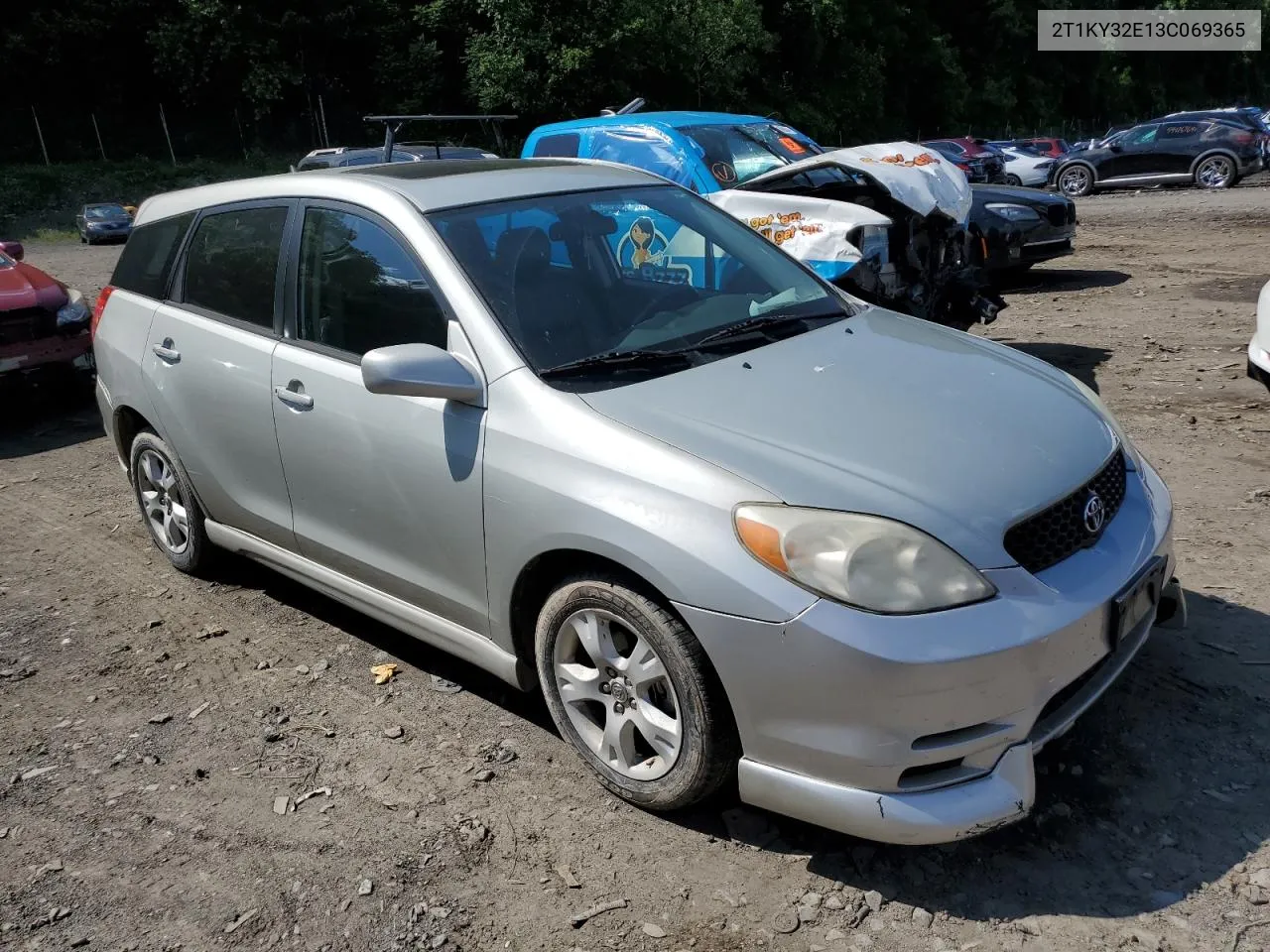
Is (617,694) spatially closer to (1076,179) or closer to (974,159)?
(1076,179)

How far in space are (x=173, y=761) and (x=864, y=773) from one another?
2.26m

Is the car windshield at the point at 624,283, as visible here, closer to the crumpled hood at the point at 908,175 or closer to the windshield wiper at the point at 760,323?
the windshield wiper at the point at 760,323

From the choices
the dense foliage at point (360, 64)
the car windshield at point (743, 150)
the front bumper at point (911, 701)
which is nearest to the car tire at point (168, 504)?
the front bumper at point (911, 701)

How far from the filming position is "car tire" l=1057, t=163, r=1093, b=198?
2270 cm

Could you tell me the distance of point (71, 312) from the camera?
8.23m

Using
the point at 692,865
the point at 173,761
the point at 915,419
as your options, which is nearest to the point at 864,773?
the point at 692,865

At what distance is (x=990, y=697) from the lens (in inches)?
100

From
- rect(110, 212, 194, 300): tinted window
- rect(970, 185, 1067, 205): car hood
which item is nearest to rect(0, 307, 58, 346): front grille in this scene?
rect(110, 212, 194, 300): tinted window

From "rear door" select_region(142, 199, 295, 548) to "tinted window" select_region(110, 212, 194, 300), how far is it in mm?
117

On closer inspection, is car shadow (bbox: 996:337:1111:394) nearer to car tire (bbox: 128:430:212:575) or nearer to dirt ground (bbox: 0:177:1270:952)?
dirt ground (bbox: 0:177:1270:952)

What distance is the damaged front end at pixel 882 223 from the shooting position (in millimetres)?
6363

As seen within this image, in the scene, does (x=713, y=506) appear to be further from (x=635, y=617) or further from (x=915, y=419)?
(x=915, y=419)

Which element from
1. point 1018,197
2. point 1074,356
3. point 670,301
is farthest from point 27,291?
point 1018,197

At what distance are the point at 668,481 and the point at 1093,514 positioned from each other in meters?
1.13
